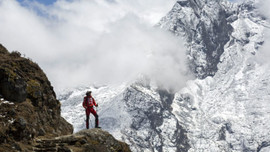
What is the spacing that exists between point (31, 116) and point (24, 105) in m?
0.74

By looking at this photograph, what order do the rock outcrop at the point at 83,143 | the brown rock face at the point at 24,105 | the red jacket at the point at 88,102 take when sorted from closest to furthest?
the brown rock face at the point at 24,105 < the rock outcrop at the point at 83,143 < the red jacket at the point at 88,102

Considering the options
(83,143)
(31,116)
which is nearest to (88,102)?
(31,116)

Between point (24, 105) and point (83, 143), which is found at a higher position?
point (24, 105)

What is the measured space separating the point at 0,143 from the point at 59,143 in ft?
10.8

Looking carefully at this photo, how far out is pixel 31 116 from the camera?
27.0 m

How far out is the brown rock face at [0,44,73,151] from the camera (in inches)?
966

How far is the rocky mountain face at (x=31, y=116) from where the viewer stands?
2461 cm

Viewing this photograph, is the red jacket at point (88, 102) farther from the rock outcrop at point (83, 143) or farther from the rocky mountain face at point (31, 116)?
the rock outcrop at point (83, 143)

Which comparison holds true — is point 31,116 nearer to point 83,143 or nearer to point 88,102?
point 83,143

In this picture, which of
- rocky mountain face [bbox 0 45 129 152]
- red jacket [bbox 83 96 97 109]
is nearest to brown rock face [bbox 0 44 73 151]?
rocky mountain face [bbox 0 45 129 152]

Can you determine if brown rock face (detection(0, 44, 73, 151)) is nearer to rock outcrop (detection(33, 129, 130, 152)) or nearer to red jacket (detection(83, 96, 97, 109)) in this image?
rock outcrop (detection(33, 129, 130, 152))

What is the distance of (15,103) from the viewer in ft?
86.4

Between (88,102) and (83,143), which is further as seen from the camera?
(88,102)

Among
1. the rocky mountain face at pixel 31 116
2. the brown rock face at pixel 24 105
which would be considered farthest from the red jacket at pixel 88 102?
the rocky mountain face at pixel 31 116
